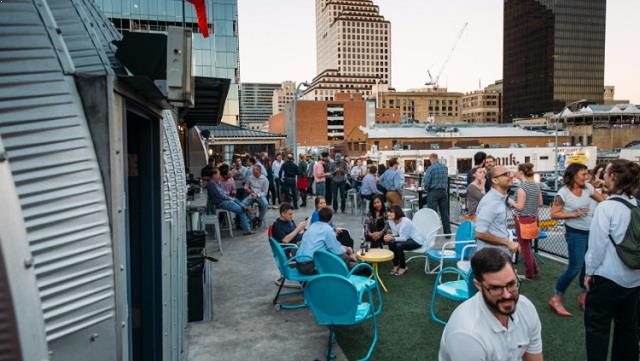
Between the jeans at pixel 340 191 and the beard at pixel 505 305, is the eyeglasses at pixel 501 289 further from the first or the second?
the jeans at pixel 340 191

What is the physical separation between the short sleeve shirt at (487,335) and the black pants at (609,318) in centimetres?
166

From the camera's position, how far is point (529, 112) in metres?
167

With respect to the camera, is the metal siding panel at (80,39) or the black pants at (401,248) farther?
the black pants at (401,248)

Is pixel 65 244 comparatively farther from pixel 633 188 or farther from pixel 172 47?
pixel 633 188

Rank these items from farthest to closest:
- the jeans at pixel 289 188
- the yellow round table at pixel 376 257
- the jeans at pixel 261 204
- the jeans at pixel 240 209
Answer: the jeans at pixel 289 188 → the jeans at pixel 261 204 → the jeans at pixel 240 209 → the yellow round table at pixel 376 257

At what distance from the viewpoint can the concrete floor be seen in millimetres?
5152

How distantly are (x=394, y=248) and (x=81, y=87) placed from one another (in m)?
6.83

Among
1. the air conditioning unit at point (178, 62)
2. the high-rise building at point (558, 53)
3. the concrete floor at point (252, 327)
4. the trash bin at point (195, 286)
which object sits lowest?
the concrete floor at point (252, 327)

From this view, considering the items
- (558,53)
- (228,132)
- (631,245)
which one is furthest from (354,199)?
(558,53)

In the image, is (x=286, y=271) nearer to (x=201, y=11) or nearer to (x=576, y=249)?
(x=201, y=11)

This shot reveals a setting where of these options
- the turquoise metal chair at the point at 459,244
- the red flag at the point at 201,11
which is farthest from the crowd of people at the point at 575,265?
the red flag at the point at 201,11

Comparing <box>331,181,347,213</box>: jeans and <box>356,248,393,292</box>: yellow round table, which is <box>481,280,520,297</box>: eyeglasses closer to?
<box>356,248,393,292</box>: yellow round table

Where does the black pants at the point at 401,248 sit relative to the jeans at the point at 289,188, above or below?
below

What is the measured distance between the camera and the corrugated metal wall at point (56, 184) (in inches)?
57.2
